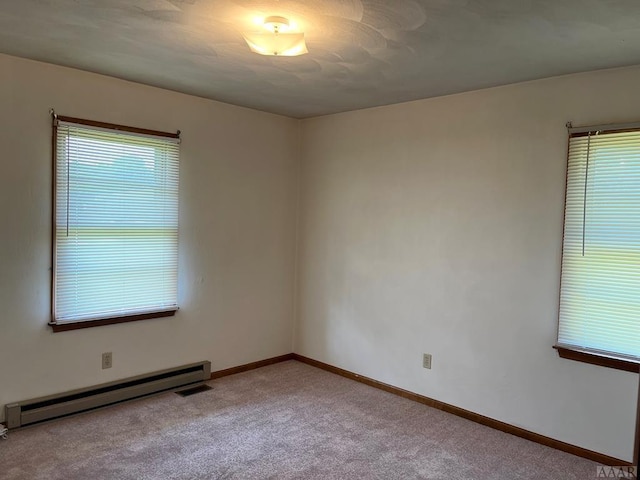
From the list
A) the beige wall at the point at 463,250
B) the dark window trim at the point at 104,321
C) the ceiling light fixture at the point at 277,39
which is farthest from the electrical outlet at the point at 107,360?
the ceiling light fixture at the point at 277,39

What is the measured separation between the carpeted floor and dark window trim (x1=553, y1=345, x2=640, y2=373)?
612 mm

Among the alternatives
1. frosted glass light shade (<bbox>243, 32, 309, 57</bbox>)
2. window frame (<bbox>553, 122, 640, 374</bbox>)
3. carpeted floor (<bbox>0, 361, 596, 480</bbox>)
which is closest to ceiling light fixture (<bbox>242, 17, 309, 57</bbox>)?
frosted glass light shade (<bbox>243, 32, 309, 57</bbox>)

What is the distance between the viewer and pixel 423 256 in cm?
A: 374

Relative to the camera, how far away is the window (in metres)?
3.23

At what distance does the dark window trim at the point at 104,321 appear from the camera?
3.24m

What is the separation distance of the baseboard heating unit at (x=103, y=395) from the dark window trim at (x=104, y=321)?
0.45m

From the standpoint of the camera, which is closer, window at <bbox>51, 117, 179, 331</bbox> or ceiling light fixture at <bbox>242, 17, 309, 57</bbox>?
ceiling light fixture at <bbox>242, 17, 309, 57</bbox>

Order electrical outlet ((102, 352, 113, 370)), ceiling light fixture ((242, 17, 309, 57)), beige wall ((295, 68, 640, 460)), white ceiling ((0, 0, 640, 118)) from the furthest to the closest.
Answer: electrical outlet ((102, 352, 113, 370)) < beige wall ((295, 68, 640, 460)) < ceiling light fixture ((242, 17, 309, 57)) < white ceiling ((0, 0, 640, 118))

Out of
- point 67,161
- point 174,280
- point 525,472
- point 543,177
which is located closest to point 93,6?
point 67,161

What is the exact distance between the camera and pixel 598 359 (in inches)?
112

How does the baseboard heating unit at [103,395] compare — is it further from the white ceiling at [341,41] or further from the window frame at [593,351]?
the window frame at [593,351]

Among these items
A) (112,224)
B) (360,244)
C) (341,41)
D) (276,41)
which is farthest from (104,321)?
(341,41)

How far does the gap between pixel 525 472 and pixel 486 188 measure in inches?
72.3

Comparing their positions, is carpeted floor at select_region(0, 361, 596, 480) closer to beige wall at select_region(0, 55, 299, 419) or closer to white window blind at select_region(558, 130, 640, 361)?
beige wall at select_region(0, 55, 299, 419)
